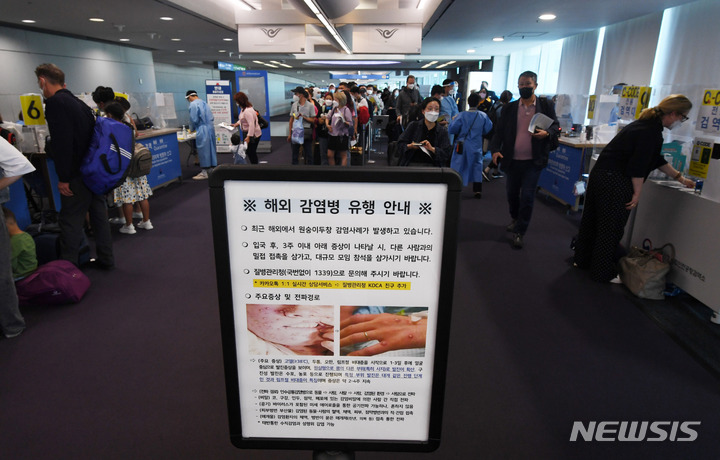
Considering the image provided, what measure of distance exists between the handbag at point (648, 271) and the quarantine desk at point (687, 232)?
0.10 meters

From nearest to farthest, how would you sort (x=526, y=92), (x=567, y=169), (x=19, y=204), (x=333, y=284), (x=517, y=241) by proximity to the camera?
(x=333, y=284) < (x=19, y=204) < (x=526, y=92) < (x=517, y=241) < (x=567, y=169)

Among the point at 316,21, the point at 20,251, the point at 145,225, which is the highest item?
the point at 316,21

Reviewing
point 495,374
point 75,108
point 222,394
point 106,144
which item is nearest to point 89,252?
point 106,144

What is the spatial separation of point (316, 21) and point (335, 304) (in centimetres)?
735

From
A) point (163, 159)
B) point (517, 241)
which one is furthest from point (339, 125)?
point (517, 241)

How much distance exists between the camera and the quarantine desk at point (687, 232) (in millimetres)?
3180

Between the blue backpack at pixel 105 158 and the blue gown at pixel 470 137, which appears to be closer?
the blue backpack at pixel 105 158

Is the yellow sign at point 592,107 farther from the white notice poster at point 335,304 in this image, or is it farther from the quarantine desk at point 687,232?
the white notice poster at point 335,304

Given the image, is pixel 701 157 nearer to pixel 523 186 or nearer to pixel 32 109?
pixel 523 186

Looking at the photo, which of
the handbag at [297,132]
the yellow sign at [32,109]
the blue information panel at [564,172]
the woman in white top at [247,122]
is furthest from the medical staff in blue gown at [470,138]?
the yellow sign at [32,109]

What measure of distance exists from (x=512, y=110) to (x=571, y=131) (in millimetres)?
3412

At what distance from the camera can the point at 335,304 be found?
2.81ft

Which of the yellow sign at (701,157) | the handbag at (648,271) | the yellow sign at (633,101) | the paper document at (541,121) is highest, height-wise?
the yellow sign at (633,101)

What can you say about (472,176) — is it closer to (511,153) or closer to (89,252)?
(511,153)
